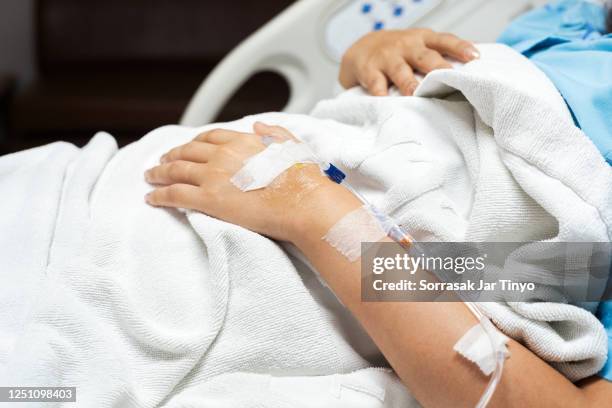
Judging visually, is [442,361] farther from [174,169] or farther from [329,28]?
[329,28]

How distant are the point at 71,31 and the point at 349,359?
76.0 inches

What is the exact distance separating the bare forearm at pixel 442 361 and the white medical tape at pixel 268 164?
0.14m

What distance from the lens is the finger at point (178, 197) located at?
0.73 m

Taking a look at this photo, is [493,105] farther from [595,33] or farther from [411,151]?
[595,33]

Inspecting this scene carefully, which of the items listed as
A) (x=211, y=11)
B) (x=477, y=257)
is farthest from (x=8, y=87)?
(x=477, y=257)

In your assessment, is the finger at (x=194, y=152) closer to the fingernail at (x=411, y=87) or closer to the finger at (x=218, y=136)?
the finger at (x=218, y=136)

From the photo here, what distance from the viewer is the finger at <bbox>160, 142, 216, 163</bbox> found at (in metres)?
0.78

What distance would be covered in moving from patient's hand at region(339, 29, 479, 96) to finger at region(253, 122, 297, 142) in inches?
6.6

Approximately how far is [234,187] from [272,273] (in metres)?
0.11

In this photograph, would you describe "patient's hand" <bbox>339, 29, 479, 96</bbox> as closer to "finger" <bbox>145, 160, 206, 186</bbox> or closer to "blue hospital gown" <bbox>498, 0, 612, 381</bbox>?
"blue hospital gown" <bbox>498, 0, 612, 381</bbox>

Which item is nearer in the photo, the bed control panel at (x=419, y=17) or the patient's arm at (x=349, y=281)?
the patient's arm at (x=349, y=281)

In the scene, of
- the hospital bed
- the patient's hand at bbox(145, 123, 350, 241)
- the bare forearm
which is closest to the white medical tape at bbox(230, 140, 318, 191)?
the patient's hand at bbox(145, 123, 350, 241)

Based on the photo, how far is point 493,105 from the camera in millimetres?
696

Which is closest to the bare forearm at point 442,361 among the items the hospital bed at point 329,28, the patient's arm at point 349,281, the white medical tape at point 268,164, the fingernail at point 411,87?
the patient's arm at point 349,281
